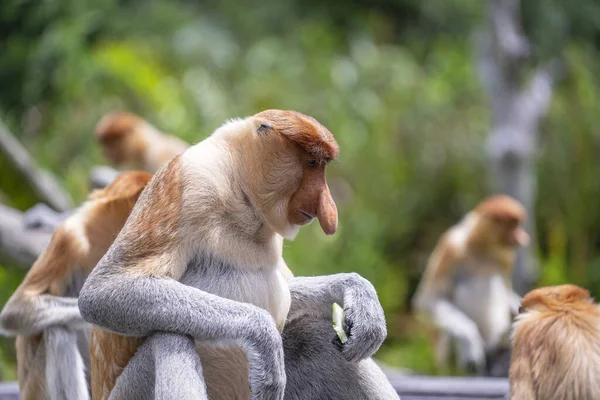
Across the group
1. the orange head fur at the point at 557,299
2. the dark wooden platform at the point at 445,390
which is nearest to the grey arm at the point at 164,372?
the orange head fur at the point at 557,299

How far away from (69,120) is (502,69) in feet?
17.4

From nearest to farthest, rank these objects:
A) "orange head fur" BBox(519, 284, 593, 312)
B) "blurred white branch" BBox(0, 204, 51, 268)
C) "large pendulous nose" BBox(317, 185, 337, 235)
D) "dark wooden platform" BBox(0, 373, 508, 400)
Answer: "large pendulous nose" BBox(317, 185, 337, 235) < "orange head fur" BBox(519, 284, 593, 312) < "dark wooden platform" BBox(0, 373, 508, 400) < "blurred white branch" BBox(0, 204, 51, 268)

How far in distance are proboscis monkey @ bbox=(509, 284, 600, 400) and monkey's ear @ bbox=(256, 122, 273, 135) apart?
4.30 ft

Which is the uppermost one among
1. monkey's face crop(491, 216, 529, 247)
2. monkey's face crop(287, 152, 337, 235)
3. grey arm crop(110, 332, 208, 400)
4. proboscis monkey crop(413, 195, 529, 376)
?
monkey's face crop(287, 152, 337, 235)

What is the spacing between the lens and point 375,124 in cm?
1312

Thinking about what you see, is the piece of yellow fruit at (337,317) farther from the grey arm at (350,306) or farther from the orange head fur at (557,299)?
the orange head fur at (557,299)

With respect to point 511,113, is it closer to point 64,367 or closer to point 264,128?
point 64,367

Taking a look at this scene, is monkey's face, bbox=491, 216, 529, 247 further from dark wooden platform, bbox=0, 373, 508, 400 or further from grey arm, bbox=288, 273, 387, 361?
grey arm, bbox=288, 273, 387, 361

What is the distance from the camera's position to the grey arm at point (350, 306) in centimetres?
307

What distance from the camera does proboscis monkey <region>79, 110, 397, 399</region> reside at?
2.84 meters

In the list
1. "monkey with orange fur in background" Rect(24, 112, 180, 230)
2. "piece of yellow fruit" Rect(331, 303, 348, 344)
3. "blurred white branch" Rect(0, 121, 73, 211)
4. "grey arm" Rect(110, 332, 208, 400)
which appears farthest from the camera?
"blurred white branch" Rect(0, 121, 73, 211)

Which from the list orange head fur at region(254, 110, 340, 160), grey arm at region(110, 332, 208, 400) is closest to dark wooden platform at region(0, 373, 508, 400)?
grey arm at region(110, 332, 208, 400)

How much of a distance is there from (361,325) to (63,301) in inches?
59.6

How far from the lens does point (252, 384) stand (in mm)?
2811
